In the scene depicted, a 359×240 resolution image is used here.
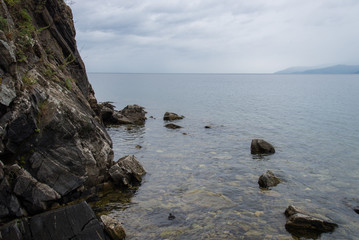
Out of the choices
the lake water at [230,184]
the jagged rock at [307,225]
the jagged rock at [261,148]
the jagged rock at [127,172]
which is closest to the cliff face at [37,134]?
the jagged rock at [127,172]

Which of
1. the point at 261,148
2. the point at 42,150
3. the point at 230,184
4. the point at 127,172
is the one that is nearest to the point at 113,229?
the point at 42,150

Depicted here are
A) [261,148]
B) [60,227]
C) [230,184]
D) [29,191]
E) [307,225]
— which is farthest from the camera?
[261,148]

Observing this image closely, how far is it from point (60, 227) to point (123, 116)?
3456 cm

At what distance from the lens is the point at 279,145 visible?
3145 centimetres

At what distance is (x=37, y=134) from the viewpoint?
1385 centimetres

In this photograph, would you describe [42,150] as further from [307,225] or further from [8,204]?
[307,225]

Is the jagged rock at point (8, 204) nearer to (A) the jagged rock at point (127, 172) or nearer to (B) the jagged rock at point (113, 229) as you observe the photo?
(B) the jagged rock at point (113, 229)

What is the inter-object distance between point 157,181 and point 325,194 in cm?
1068

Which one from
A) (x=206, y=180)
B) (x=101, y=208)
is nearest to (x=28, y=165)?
(x=101, y=208)

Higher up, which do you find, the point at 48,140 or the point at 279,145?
the point at 48,140

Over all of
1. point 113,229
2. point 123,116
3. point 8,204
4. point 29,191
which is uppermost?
point 29,191

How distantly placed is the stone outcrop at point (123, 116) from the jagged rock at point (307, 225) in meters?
32.3

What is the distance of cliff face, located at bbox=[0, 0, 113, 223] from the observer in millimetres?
12297

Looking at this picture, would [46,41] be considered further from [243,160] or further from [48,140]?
[243,160]
